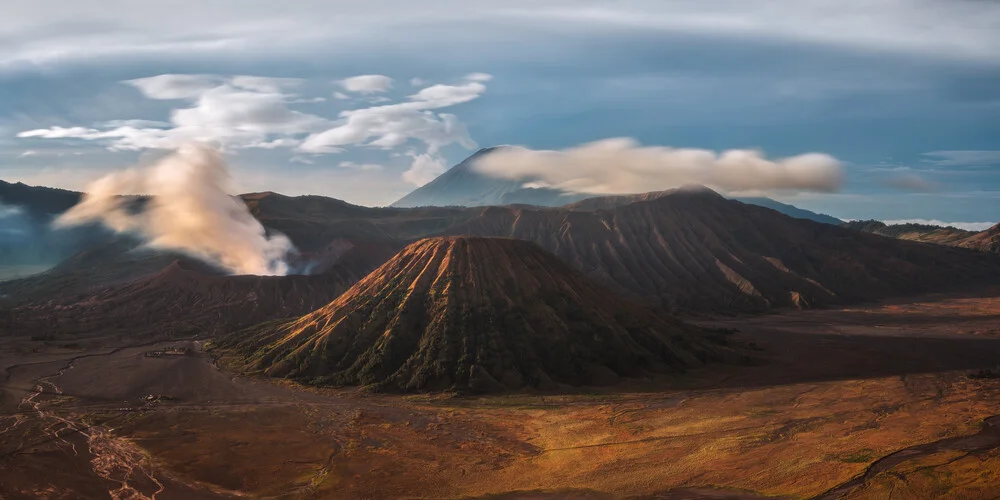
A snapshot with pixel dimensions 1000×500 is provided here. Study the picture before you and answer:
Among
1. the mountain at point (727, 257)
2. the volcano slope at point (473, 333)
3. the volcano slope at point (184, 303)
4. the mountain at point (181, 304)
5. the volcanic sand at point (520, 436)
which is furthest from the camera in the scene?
the mountain at point (727, 257)

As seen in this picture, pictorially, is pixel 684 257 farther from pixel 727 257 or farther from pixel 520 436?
pixel 520 436

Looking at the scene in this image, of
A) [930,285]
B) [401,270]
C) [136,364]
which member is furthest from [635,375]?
[930,285]

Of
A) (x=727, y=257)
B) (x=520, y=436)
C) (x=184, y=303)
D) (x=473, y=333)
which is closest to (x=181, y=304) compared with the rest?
(x=184, y=303)

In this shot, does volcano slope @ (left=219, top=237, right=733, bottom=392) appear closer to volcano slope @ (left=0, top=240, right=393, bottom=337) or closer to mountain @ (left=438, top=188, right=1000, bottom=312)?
volcano slope @ (left=0, top=240, right=393, bottom=337)

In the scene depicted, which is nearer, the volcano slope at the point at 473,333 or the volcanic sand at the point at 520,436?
the volcanic sand at the point at 520,436

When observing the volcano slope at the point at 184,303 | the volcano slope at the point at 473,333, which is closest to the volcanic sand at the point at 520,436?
the volcano slope at the point at 473,333

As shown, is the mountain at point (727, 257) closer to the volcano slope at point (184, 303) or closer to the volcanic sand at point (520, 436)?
the volcano slope at point (184, 303)
